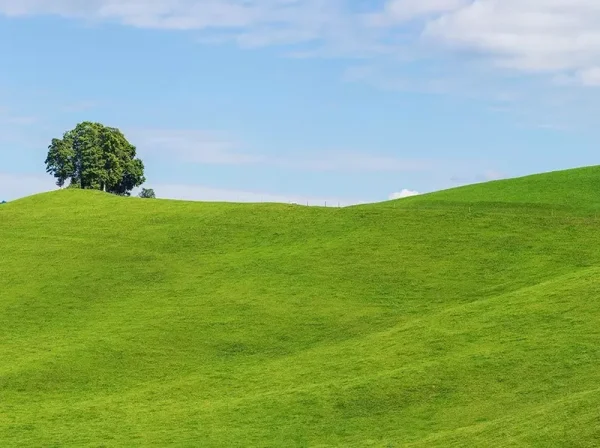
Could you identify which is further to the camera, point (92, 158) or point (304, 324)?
point (92, 158)

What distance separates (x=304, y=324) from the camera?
155 ft

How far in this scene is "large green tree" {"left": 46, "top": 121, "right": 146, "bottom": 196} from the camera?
4358 inches

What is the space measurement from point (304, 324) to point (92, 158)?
223 feet

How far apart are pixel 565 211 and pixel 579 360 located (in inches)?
1179

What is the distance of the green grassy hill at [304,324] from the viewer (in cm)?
3453

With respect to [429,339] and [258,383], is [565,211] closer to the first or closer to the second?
[429,339]

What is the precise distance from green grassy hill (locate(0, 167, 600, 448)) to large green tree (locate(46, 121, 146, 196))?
126 ft

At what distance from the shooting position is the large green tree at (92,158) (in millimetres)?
110688

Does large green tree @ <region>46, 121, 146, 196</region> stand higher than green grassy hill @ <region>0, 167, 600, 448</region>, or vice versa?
large green tree @ <region>46, 121, 146, 196</region>

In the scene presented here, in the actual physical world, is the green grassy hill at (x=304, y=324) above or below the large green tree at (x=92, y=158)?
below

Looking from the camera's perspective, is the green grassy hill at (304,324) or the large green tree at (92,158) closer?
the green grassy hill at (304,324)

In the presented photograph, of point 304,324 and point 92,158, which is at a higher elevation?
point 92,158

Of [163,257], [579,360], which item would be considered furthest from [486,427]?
[163,257]

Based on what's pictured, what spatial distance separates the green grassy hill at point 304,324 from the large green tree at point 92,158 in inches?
1507
